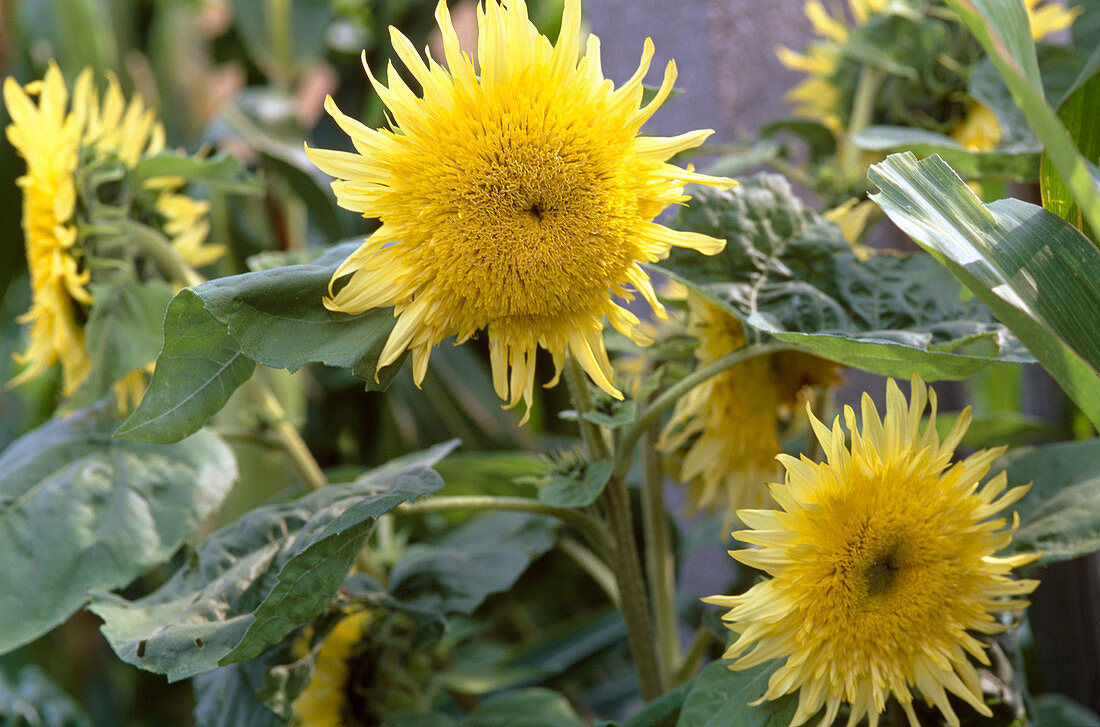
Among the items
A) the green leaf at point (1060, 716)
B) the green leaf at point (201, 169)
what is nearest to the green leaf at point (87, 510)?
the green leaf at point (201, 169)

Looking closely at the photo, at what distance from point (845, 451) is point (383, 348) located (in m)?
0.18

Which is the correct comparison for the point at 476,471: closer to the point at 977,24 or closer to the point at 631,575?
the point at 631,575

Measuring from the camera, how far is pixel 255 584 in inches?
14.8

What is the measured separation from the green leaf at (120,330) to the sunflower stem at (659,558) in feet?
0.92

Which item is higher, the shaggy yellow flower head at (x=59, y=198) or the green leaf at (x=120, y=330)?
the shaggy yellow flower head at (x=59, y=198)

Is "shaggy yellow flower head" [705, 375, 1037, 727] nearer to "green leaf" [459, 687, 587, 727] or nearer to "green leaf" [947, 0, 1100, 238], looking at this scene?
"green leaf" [947, 0, 1100, 238]

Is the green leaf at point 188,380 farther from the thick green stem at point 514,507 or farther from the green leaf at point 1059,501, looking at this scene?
the green leaf at point 1059,501

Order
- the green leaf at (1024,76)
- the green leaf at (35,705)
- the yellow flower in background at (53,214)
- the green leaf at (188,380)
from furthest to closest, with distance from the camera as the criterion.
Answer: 1. the green leaf at (35,705)
2. the yellow flower in background at (53,214)
3. the green leaf at (188,380)
4. the green leaf at (1024,76)

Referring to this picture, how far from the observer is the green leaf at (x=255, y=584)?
324 millimetres

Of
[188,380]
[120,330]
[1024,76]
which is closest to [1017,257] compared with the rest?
[1024,76]

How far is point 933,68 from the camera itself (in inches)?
22.5

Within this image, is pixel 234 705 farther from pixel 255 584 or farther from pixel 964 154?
pixel 964 154

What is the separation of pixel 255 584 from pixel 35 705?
52 cm

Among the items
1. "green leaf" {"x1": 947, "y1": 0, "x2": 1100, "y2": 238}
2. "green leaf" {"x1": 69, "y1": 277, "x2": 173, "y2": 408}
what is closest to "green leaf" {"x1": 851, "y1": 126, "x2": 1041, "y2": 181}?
"green leaf" {"x1": 947, "y1": 0, "x2": 1100, "y2": 238}
